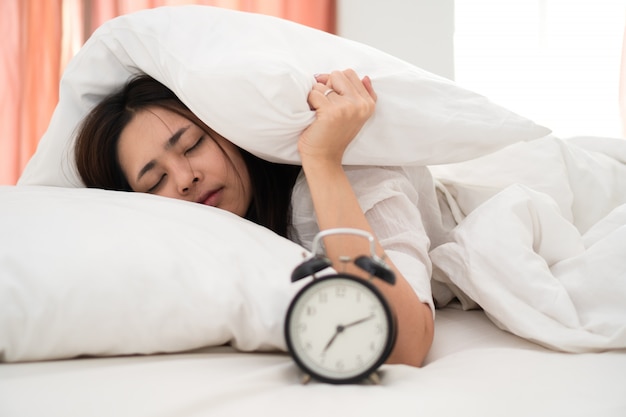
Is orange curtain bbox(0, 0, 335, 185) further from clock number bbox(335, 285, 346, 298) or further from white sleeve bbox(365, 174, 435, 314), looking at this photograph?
clock number bbox(335, 285, 346, 298)

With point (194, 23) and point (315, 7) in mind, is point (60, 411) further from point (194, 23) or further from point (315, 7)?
point (315, 7)

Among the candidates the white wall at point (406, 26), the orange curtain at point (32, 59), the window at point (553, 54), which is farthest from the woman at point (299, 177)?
the window at point (553, 54)

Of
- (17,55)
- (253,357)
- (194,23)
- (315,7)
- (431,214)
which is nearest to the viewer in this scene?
(253,357)

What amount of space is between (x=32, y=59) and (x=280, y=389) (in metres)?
2.25

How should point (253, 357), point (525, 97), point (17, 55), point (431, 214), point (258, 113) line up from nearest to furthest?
point (253, 357), point (258, 113), point (431, 214), point (17, 55), point (525, 97)

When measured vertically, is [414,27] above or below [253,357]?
above

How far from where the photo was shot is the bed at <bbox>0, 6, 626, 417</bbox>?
A: 697mm

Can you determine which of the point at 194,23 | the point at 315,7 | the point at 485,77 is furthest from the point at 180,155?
the point at 485,77

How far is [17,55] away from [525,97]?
7.06 feet

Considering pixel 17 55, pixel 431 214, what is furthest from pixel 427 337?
pixel 17 55

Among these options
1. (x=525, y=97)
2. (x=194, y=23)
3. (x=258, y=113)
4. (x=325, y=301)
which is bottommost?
(x=525, y=97)

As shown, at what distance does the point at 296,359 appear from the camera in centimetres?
72

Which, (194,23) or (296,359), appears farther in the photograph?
(194,23)

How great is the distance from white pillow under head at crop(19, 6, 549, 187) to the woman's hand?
24 mm
